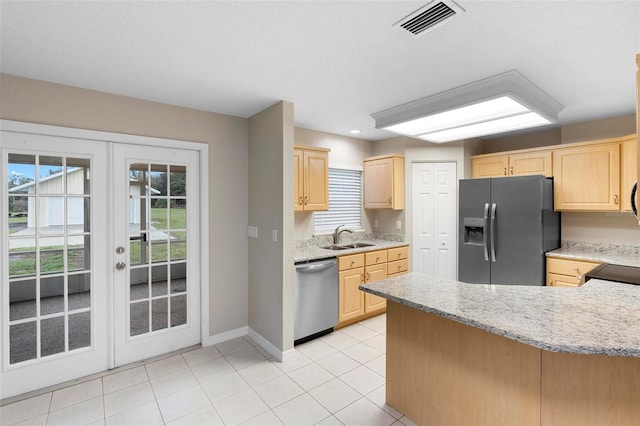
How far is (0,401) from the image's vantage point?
2.32 m

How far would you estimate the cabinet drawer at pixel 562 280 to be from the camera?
3174 millimetres

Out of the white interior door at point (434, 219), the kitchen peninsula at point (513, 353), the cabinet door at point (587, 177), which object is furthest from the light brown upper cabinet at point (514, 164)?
the kitchen peninsula at point (513, 353)

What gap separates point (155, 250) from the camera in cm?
307

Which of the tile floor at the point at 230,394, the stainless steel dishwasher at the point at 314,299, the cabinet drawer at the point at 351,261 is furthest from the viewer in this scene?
the cabinet drawer at the point at 351,261

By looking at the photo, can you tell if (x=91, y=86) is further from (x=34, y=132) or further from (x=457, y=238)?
(x=457, y=238)

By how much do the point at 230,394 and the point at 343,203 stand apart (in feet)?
9.51

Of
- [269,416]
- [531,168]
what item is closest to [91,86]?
[269,416]

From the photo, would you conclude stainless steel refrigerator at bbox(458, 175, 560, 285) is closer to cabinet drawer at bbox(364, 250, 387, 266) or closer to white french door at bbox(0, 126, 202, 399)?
cabinet drawer at bbox(364, 250, 387, 266)

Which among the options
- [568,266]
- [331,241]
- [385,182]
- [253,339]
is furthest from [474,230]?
[253,339]

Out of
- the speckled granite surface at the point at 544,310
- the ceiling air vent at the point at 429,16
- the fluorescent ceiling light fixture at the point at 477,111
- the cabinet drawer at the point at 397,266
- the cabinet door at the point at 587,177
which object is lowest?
the cabinet drawer at the point at 397,266

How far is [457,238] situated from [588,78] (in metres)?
2.34

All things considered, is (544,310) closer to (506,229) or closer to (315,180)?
(506,229)

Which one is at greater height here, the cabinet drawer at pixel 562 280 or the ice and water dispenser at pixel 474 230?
the ice and water dispenser at pixel 474 230

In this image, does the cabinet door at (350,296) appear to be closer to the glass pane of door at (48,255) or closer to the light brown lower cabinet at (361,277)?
the light brown lower cabinet at (361,277)
